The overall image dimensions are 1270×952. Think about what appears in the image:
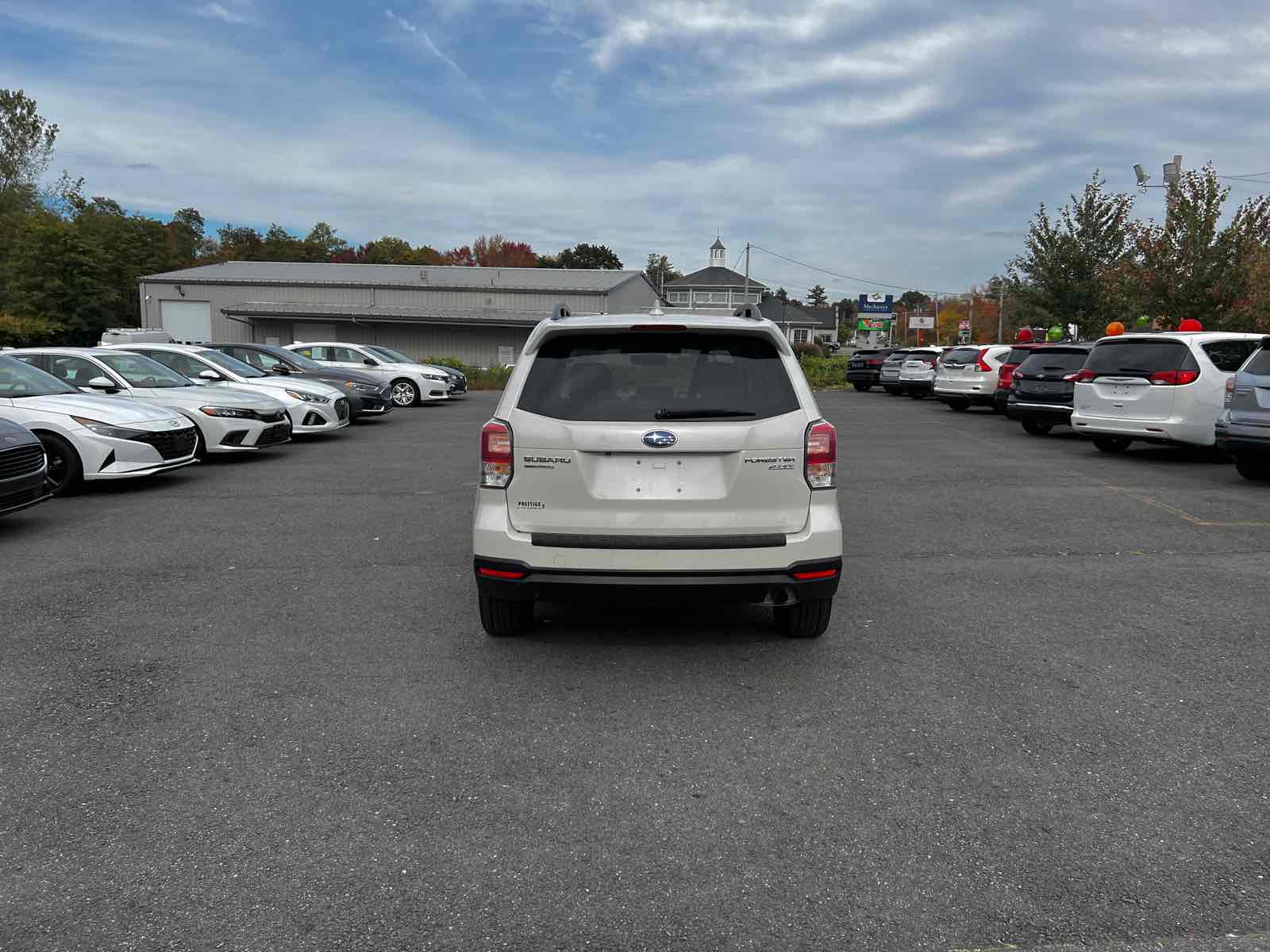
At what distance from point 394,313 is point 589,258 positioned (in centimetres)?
6189

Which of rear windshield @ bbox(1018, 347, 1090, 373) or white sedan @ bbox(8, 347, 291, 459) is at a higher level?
rear windshield @ bbox(1018, 347, 1090, 373)

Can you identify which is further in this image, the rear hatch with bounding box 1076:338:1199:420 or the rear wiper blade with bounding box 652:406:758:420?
the rear hatch with bounding box 1076:338:1199:420

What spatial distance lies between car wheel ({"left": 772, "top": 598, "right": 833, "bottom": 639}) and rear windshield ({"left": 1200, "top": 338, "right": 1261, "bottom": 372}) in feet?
31.6

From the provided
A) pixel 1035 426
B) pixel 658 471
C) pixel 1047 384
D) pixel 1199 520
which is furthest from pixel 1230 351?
pixel 658 471

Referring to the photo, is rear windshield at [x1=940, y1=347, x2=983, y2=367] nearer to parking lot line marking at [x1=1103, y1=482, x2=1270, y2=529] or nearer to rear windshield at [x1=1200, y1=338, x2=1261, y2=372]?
rear windshield at [x1=1200, y1=338, x2=1261, y2=372]

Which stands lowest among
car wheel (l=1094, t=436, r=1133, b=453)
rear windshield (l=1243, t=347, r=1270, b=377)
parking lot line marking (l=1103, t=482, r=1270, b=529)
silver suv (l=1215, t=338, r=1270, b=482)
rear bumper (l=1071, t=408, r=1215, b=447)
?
parking lot line marking (l=1103, t=482, r=1270, b=529)

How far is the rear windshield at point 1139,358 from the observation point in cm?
1230

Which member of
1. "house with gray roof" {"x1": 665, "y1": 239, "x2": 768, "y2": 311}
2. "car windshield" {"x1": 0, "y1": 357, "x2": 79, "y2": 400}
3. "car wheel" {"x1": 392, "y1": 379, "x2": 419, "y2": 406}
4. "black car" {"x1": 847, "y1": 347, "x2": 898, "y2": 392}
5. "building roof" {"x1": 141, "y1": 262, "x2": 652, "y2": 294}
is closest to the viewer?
Result: "car windshield" {"x1": 0, "y1": 357, "x2": 79, "y2": 400}

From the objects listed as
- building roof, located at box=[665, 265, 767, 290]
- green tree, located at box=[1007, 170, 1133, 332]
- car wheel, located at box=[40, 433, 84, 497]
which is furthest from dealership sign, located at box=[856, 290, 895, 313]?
car wheel, located at box=[40, 433, 84, 497]

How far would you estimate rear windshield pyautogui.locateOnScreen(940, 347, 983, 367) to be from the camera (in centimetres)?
2209

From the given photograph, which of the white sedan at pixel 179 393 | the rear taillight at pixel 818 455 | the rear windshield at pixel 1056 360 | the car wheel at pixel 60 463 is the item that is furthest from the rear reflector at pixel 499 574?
the rear windshield at pixel 1056 360

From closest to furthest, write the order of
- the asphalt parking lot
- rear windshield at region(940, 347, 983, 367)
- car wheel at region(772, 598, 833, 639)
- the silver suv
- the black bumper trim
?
1. the asphalt parking lot
2. the black bumper trim
3. car wheel at region(772, 598, 833, 639)
4. the silver suv
5. rear windshield at region(940, 347, 983, 367)

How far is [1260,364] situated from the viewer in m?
10.1

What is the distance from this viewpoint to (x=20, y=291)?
2459 inches
